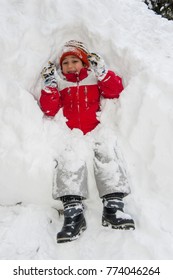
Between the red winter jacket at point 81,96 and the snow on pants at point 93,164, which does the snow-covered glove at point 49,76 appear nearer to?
the red winter jacket at point 81,96

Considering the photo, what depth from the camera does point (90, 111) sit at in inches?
125

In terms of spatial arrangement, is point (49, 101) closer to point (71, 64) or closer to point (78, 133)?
point (78, 133)

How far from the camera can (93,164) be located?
2.84 m

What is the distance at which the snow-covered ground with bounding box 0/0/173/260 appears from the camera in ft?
7.69

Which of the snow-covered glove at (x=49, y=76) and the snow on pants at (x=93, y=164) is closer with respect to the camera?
the snow on pants at (x=93, y=164)

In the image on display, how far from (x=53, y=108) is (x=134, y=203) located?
131 cm

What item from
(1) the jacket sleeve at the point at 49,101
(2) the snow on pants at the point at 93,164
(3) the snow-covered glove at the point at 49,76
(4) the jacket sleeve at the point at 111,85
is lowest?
(2) the snow on pants at the point at 93,164

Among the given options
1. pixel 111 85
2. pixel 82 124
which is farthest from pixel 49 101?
pixel 111 85

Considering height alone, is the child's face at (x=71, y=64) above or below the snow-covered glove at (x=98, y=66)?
above

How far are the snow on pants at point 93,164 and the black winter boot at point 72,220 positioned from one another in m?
0.07

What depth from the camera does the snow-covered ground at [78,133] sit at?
7.69 feet

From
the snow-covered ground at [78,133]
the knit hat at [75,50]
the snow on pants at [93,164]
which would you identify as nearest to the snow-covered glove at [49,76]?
the snow-covered ground at [78,133]

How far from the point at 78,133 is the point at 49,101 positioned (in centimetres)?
46

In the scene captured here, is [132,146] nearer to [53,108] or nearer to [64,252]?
[53,108]
